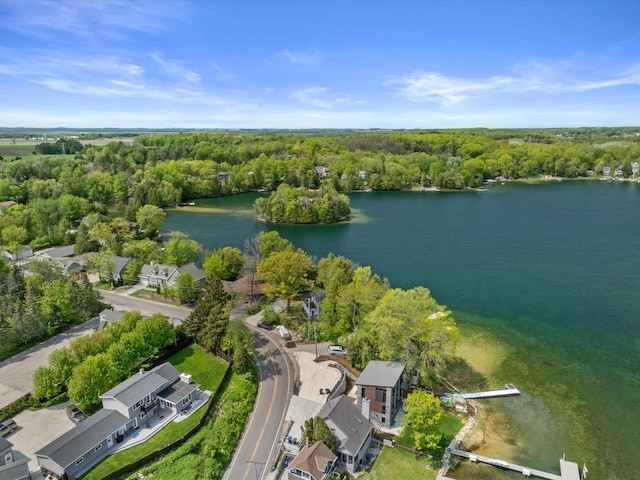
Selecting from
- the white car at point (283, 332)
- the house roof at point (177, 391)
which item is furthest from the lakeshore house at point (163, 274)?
the house roof at point (177, 391)

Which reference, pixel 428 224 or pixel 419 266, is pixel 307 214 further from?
pixel 419 266

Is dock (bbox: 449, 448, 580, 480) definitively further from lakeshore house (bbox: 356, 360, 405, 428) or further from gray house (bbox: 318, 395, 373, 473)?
gray house (bbox: 318, 395, 373, 473)

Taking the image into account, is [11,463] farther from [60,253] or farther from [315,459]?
[60,253]

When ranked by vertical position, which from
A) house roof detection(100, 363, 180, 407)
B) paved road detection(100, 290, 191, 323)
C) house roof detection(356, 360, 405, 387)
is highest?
house roof detection(356, 360, 405, 387)

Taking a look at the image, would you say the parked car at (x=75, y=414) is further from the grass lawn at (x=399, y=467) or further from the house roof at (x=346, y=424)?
the grass lawn at (x=399, y=467)

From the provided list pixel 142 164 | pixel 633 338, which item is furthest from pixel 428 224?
pixel 142 164

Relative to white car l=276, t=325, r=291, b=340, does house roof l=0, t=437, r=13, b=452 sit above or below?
above

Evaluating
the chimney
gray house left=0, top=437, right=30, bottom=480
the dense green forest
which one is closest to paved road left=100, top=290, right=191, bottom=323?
gray house left=0, top=437, right=30, bottom=480

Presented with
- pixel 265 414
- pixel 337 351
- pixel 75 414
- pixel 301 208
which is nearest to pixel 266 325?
pixel 337 351

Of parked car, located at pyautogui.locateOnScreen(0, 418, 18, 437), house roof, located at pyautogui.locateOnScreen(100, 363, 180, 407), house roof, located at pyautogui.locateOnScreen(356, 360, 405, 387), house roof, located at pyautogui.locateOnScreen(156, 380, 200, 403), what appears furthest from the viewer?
house roof, located at pyautogui.locateOnScreen(156, 380, 200, 403)
